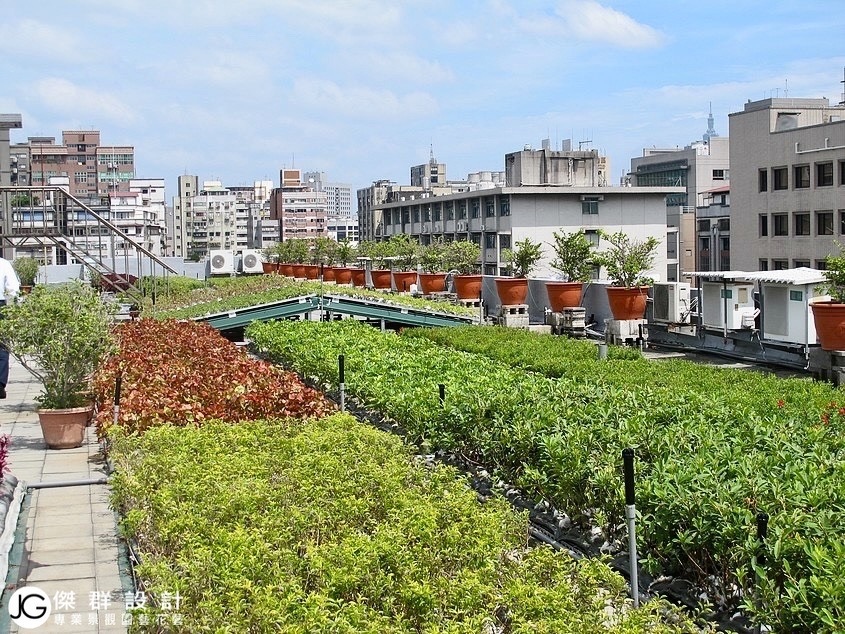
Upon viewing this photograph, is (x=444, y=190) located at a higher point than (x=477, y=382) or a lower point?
higher

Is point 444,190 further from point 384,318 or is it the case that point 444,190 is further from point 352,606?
point 352,606

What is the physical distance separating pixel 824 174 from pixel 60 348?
147ft

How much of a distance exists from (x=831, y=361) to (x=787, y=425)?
7.66 m

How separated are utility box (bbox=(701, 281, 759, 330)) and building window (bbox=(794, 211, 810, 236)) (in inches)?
1289

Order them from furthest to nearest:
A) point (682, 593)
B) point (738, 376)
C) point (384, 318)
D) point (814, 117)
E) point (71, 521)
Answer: point (814, 117)
point (384, 318)
point (738, 376)
point (71, 521)
point (682, 593)

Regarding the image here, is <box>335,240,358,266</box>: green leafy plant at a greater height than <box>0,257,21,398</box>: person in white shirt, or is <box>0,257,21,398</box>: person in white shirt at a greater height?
<box>335,240,358,266</box>: green leafy plant

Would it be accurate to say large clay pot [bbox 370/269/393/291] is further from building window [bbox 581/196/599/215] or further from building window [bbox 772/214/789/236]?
building window [bbox 772/214/789/236]

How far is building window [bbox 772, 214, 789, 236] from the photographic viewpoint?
172 ft

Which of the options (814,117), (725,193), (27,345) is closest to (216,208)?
(725,193)

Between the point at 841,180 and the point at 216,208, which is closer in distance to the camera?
the point at 841,180

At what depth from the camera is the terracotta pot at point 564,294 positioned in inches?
931

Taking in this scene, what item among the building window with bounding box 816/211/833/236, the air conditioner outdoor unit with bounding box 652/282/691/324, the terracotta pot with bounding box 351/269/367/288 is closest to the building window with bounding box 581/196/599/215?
the building window with bounding box 816/211/833/236

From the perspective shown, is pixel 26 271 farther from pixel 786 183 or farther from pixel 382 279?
pixel 786 183

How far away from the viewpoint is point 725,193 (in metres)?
71.2
